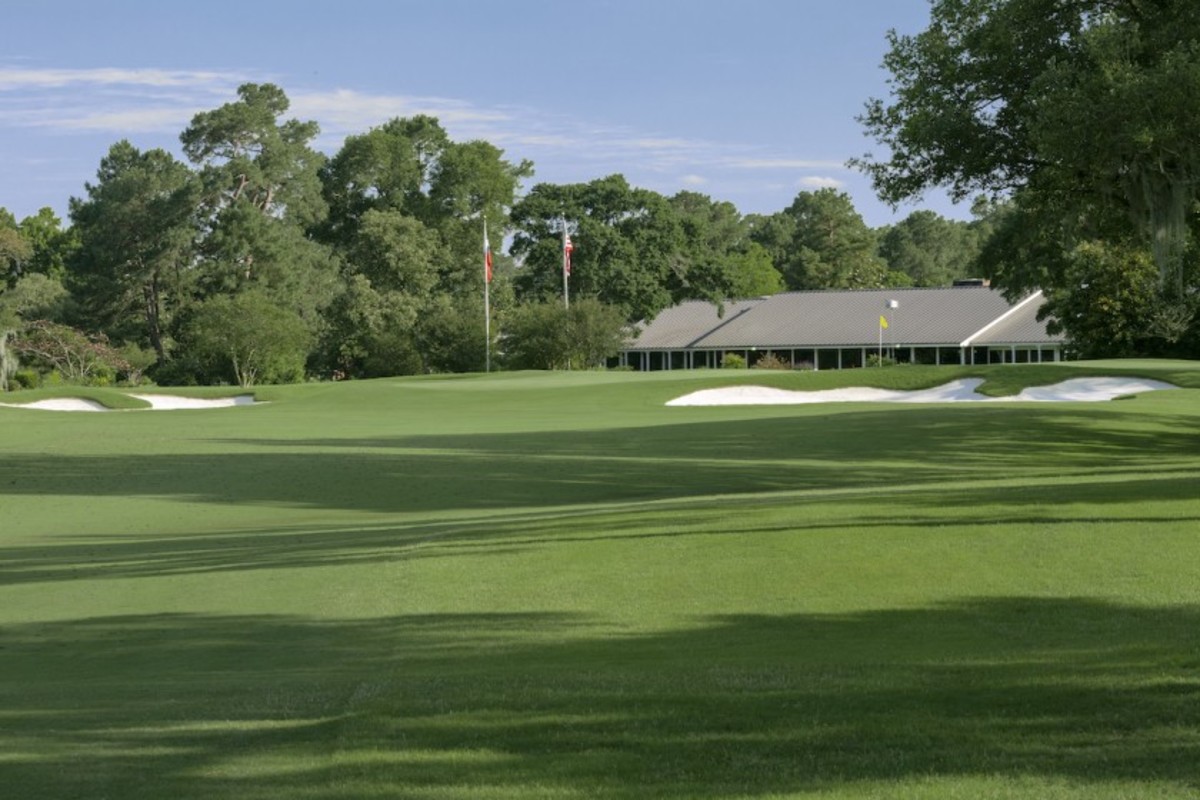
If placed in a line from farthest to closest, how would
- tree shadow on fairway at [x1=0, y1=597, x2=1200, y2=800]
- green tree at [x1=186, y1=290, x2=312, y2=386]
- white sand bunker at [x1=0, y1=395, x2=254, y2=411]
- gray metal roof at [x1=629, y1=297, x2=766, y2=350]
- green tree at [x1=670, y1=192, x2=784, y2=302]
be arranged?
green tree at [x1=670, y1=192, x2=784, y2=302]
gray metal roof at [x1=629, y1=297, x2=766, y2=350]
green tree at [x1=186, y1=290, x2=312, y2=386]
white sand bunker at [x1=0, y1=395, x2=254, y2=411]
tree shadow on fairway at [x1=0, y1=597, x2=1200, y2=800]

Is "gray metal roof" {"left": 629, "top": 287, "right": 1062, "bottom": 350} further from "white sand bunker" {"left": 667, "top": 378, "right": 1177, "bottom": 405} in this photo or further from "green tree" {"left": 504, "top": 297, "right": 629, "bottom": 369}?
"white sand bunker" {"left": 667, "top": 378, "right": 1177, "bottom": 405}

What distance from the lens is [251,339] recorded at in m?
82.3

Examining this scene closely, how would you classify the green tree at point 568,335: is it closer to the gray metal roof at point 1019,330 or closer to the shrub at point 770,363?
the shrub at point 770,363

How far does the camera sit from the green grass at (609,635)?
6.60 m

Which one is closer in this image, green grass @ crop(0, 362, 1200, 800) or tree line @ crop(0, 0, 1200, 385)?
green grass @ crop(0, 362, 1200, 800)

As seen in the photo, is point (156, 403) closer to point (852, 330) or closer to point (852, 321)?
point (852, 330)

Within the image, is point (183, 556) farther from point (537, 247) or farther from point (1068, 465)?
point (537, 247)

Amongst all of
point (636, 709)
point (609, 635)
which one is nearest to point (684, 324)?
point (609, 635)

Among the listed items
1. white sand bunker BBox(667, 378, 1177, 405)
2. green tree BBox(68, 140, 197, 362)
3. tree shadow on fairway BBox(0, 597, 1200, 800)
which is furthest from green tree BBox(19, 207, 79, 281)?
tree shadow on fairway BBox(0, 597, 1200, 800)

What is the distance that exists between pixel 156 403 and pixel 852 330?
A: 52226mm

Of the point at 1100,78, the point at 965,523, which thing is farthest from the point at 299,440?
the point at 965,523

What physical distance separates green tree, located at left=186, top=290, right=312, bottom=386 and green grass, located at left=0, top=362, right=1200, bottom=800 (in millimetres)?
57226

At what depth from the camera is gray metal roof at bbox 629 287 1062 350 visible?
89312mm

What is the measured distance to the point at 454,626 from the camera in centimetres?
1102
